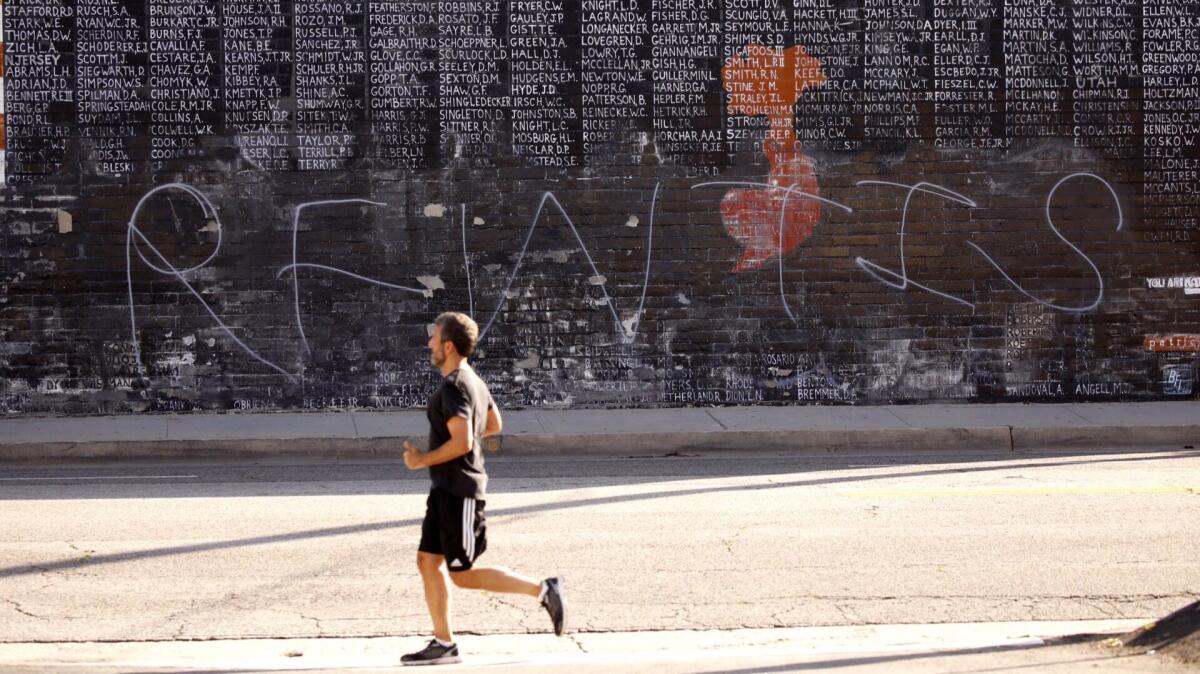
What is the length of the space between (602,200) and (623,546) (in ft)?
23.6

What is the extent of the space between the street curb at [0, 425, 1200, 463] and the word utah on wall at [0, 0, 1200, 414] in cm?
199

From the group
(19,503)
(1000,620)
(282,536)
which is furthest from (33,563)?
(1000,620)

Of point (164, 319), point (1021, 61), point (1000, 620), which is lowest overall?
point (1000, 620)

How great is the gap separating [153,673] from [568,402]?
935 cm

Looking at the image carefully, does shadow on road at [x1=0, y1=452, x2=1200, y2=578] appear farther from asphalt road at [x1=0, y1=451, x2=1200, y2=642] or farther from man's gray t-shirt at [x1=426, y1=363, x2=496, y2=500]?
man's gray t-shirt at [x1=426, y1=363, x2=496, y2=500]

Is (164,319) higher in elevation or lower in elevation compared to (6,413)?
higher

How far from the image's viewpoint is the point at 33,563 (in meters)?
7.70

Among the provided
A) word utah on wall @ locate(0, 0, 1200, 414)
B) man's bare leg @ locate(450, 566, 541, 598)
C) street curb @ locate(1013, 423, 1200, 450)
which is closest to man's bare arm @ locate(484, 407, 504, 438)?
man's bare leg @ locate(450, 566, 541, 598)

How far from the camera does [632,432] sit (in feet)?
42.3

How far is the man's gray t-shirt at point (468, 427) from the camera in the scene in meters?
5.64

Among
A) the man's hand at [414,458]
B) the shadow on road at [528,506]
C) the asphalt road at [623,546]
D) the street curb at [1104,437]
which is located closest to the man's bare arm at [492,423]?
the man's hand at [414,458]

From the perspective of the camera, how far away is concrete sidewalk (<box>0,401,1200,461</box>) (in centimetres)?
1252

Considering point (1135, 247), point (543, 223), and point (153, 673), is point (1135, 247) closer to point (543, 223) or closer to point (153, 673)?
point (543, 223)

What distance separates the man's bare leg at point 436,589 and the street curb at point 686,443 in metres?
6.74
